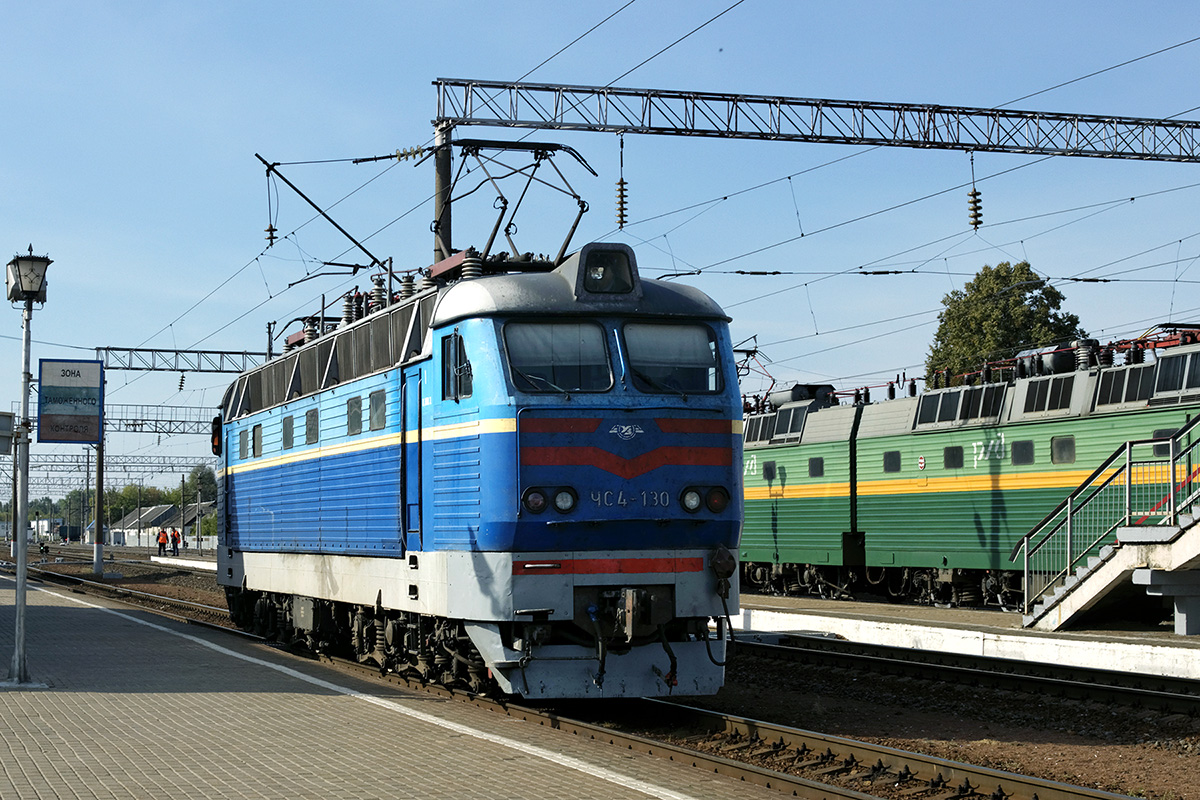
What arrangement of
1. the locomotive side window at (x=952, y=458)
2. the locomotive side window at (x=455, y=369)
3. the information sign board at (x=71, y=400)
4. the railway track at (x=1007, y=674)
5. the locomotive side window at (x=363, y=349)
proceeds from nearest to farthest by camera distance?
the locomotive side window at (x=455, y=369) → the railway track at (x=1007, y=674) → the locomotive side window at (x=363, y=349) → the information sign board at (x=71, y=400) → the locomotive side window at (x=952, y=458)

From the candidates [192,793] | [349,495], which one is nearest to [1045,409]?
[349,495]

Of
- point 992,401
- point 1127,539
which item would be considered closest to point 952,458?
point 992,401

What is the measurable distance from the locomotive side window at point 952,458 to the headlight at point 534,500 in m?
15.4

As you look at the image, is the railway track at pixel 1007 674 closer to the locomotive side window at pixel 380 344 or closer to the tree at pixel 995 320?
the locomotive side window at pixel 380 344

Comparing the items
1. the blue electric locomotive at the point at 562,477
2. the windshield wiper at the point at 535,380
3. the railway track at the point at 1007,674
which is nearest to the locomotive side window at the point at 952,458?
the railway track at the point at 1007,674

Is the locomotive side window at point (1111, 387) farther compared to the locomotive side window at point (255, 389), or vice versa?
the locomotive side window at point (1111, 387)

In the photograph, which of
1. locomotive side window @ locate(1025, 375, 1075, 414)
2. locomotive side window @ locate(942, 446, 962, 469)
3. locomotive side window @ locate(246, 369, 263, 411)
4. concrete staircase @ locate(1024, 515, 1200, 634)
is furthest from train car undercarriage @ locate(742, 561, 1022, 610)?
locomotive side window @ locate(246, 369, 263, 411)

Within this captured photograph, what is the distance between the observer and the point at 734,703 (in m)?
13.5

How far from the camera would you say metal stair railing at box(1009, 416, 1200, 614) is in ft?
60.6

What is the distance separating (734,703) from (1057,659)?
5.95m

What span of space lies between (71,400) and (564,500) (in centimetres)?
711

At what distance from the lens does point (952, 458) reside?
988 inches

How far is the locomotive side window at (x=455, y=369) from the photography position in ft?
38.9

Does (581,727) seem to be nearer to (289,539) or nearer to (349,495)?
(349,495)
